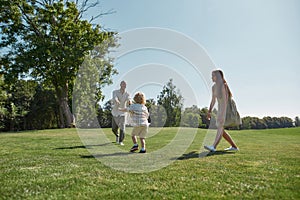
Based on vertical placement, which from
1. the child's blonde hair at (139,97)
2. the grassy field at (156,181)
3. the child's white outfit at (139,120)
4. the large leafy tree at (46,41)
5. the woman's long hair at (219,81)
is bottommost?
the grassy field at (156,181)

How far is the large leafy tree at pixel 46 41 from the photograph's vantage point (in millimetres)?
25203

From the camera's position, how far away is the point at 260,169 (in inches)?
199

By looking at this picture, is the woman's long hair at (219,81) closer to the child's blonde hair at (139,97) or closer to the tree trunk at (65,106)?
the child's blonde hair at (139,97)

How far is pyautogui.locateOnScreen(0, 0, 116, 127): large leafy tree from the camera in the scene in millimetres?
25203

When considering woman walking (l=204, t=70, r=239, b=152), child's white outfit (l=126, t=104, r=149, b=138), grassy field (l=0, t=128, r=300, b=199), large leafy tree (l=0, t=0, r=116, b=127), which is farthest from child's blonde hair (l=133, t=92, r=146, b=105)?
large leafy tree (l=0, t=0, r=116, b=127)

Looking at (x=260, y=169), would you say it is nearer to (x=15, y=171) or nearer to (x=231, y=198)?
(x=231, y=198)

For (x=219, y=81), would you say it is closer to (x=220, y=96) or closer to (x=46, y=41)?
(x=220, y=96)

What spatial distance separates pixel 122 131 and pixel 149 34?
455 cm

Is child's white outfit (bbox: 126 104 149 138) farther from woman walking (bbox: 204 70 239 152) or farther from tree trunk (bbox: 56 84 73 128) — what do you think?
tree trunk (bbox: 56 84 73 128)

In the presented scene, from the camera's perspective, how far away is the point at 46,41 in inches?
1008

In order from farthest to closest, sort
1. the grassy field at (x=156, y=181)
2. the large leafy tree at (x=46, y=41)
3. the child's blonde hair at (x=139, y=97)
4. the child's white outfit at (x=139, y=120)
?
the large leafy tree at (x=46, y=41)
the child's blonde hair at (x=139, y=97)
the child's white outfit at (x=139, y=120)
the grassy field at (x=156, y=181)

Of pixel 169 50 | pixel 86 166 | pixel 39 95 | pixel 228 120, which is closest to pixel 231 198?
pixel 86 166

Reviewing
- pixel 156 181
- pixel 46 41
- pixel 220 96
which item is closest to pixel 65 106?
pixel 46 41

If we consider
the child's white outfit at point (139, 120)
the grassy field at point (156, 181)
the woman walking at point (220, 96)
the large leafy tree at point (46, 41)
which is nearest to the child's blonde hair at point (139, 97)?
the child's white outfit at point (139, 120)
